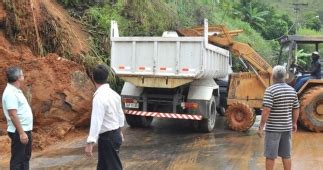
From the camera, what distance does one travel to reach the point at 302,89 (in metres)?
11.4

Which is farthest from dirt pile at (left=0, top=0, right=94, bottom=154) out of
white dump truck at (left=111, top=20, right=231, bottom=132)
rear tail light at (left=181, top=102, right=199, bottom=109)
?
rear tail light at (left=181, top=102, right=199, bottom=109)

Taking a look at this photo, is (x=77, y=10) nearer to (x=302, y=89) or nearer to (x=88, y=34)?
(x=88, y=34)

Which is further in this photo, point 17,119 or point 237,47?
point 237,47

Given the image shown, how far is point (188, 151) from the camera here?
8.80m

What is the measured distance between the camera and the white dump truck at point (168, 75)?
995 centimetres

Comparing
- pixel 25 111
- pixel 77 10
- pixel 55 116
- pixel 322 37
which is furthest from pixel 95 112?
pixel 77 10

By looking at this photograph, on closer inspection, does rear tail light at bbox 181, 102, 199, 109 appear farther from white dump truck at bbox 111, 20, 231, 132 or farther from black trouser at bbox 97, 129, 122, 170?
black trouser at bbox 97, 129, 122, 170

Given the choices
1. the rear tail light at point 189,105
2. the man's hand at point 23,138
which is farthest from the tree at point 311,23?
the man's hand at point 23,138

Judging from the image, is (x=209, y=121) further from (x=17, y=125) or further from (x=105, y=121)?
(x=17, y=125)

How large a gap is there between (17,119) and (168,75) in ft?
16.6

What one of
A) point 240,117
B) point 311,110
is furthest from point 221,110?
point 311,110

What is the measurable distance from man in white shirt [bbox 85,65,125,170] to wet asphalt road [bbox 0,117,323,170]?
2.28 metres

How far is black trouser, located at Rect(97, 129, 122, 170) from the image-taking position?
5.13m

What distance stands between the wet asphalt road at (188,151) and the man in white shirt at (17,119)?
1.79 m
